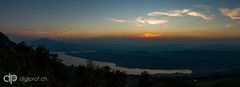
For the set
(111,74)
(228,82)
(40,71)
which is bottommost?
(228,82)

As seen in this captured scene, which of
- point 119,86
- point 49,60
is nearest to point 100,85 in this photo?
point 49,60

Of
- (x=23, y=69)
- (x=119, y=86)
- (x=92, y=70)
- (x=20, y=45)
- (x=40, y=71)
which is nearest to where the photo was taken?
(x=23, y=69)

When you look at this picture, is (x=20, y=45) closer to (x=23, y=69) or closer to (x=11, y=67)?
(x=23, y=69)

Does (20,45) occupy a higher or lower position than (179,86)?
higher

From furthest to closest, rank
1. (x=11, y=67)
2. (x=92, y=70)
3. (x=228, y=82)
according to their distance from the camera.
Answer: (x=228, y=82) < (x=92, y=70) < (x=11, y=67)

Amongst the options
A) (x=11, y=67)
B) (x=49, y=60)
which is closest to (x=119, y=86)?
(x=49, y=60)

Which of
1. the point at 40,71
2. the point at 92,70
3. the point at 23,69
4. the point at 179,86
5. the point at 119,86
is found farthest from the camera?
the point at 179,86

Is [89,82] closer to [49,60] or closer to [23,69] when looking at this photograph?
[49,60]

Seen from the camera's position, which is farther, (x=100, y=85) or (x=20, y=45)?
(x=20, y=45)

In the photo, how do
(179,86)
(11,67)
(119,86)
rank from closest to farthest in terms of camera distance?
(11,67) → (119,86) → (179,86)
